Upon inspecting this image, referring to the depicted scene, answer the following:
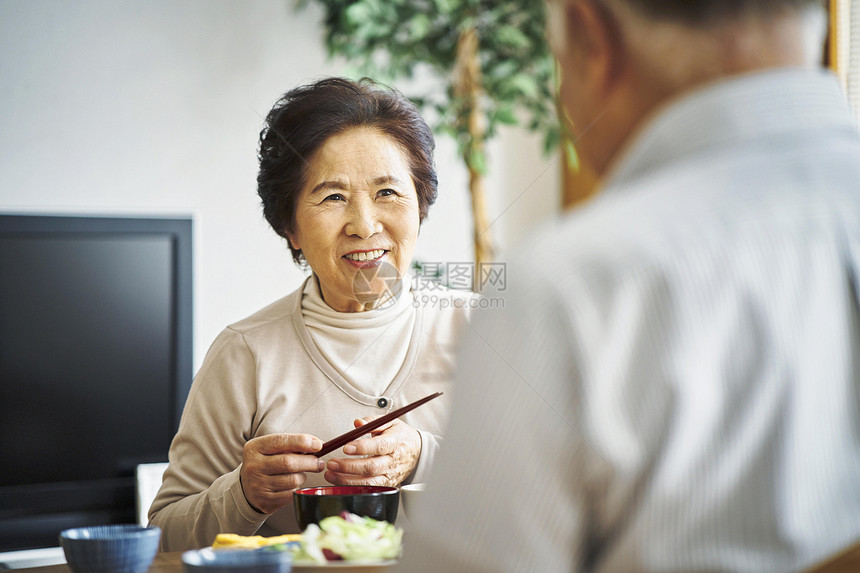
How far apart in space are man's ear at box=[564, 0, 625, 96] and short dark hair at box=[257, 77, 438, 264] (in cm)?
85

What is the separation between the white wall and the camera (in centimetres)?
228

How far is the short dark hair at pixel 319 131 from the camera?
1267 millimetres

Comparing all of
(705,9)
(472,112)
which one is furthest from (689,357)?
(472,112)

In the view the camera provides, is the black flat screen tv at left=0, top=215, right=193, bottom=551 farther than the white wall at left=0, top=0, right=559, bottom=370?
→ No

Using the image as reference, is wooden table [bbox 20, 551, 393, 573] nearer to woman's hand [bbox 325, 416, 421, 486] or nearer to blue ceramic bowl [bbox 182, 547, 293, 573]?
blue ceramic bowl [bbox 182, 547, 293, 573]

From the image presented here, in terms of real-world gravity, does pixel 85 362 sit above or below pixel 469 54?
below

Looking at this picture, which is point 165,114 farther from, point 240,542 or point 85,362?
point 240,542

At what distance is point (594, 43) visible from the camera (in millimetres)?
445

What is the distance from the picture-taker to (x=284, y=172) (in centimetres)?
131

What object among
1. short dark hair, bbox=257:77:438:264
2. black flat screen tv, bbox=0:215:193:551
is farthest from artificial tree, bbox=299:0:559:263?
short dark hair, bbox=257:77:438:264

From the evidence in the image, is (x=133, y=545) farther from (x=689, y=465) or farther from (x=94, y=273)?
(x=94, y=273)

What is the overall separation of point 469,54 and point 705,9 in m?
2.16

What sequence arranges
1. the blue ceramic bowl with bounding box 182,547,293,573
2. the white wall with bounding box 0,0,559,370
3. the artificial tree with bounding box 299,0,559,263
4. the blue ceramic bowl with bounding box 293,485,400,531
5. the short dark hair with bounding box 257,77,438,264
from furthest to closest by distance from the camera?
the artificial tree with bounding box 299,0,559,263
the white wall with bounding box 0,0,559,370
the short dark hair with bounding box 257,77,438,264
the blue ceramic bowl with bounding box 293,485,400,531
the blue ceramic bowl with bounding box 182,547,293,573

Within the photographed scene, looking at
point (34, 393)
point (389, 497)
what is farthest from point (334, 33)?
point (389, 497)
